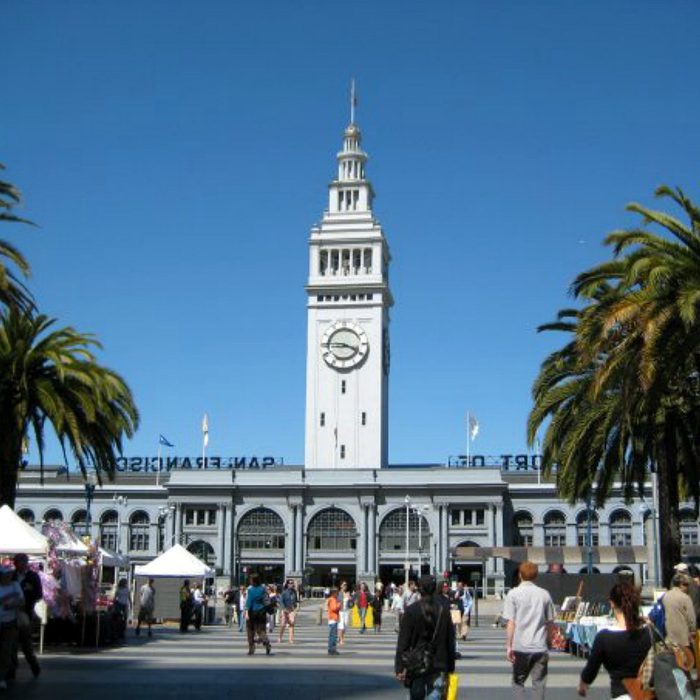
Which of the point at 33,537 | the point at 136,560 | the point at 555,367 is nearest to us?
the point at 33,537

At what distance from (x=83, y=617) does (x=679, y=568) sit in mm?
15994

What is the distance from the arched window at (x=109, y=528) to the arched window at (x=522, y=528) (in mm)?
35227

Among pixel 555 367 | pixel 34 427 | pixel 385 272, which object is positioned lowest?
pixel 34 427

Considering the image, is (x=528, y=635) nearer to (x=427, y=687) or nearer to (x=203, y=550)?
(x=427, y=687)

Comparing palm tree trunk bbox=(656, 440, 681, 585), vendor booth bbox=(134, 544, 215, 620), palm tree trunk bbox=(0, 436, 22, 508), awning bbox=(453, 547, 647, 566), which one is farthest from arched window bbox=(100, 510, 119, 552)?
palm tree trunk bbox=(656, 440, 681, 585)

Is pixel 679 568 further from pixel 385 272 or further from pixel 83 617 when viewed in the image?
pixel 385 272

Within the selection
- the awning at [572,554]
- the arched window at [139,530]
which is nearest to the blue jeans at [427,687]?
the awning at [572,554]

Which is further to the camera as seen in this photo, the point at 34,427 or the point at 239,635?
the point at 239,635

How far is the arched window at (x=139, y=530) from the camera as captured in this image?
97887mm

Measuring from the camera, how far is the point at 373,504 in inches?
3563

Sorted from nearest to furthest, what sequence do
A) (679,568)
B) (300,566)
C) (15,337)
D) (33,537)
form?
(679,568) < (33,537) < (15,337) < (300,566)

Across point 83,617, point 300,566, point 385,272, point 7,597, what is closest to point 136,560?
point 300,566

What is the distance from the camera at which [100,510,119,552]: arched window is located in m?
98.2

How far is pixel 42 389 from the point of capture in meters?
31.4
